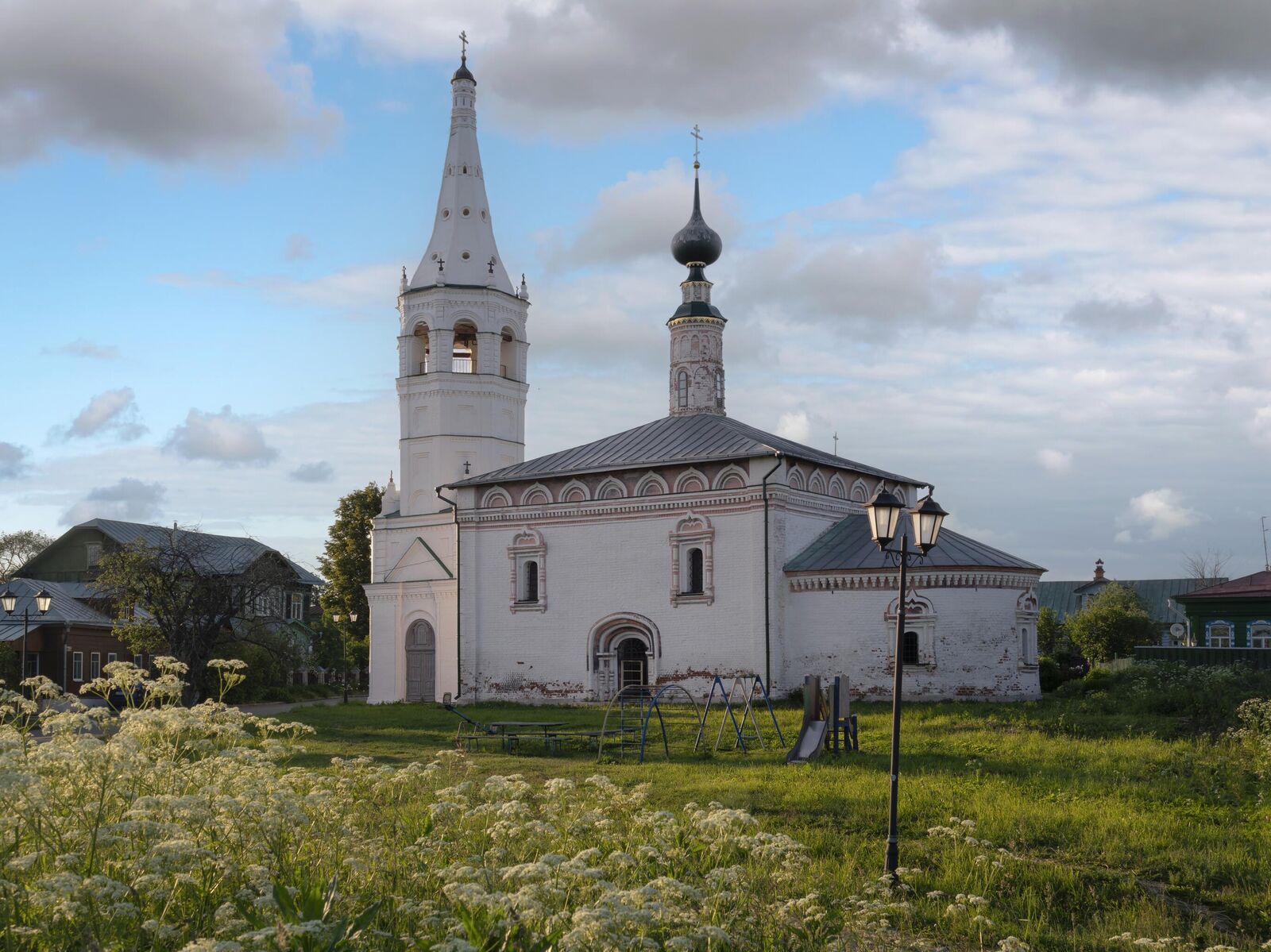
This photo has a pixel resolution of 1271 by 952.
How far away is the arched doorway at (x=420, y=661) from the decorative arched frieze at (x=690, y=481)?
25.3 ft

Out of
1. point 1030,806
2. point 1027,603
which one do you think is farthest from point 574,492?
point 1030,806

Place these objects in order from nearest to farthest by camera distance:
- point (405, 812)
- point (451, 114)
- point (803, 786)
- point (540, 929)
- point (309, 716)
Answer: point (540, 929)
point (405, 812)
point (803, 786)
point (309, 716)
point (451, 114)

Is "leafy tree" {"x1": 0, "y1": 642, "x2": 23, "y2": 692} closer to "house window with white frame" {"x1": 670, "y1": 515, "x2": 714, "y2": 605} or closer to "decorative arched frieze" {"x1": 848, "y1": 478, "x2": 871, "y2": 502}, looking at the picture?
"house window with white frame" {"x1": 670, "y1": 515, "x2": 714, "y2": 605}

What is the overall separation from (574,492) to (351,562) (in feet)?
58.6

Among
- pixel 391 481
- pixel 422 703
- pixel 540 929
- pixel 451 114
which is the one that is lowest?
pixel 422 703

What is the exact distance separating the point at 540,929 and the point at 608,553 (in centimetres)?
2020

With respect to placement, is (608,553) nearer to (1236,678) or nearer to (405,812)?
(1236,678)

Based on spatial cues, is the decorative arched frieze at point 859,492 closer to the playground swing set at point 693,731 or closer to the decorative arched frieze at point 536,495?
the playground swing set at point 693,731

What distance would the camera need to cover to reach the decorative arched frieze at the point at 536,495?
2630 cm

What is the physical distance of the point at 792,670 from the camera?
23.3 m

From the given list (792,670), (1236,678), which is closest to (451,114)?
(792,670)

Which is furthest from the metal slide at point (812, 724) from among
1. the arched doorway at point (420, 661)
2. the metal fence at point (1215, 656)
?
the arched doorway at point (420, 661)

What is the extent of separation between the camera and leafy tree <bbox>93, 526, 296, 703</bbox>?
24922 mm

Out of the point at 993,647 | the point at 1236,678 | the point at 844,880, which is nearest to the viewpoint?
the point at 844,880
